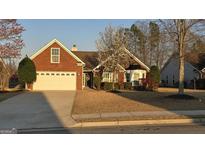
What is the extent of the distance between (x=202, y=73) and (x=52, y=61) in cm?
2018

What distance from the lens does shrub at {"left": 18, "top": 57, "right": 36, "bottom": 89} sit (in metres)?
37.7

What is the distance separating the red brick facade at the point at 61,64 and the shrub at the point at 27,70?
164 centimetres

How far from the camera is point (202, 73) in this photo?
4669cm

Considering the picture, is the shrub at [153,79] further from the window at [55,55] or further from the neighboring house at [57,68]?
the window at [55,55]

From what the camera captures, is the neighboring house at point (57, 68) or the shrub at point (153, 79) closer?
the neighboring house at point (57, 68)

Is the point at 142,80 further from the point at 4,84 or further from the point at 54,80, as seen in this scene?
the point at 4,84

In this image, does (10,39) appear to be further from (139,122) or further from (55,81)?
(139,122)

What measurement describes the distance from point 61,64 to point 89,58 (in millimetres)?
7809

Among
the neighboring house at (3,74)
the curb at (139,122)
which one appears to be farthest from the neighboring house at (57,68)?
the curb at (139,122)

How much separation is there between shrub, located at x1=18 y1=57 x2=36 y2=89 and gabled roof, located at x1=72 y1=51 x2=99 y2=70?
26.9ft

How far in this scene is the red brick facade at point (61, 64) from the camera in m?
39.7

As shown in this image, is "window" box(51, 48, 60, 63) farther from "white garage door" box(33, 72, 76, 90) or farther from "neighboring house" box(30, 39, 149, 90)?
"white garage door" box(33, 72, 76, 90)

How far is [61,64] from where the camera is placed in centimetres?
4012

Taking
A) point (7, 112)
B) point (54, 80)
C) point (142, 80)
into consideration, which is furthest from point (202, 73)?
point (7, 112)
